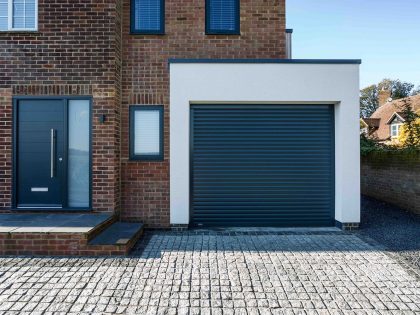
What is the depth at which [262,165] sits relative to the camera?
6508 mm

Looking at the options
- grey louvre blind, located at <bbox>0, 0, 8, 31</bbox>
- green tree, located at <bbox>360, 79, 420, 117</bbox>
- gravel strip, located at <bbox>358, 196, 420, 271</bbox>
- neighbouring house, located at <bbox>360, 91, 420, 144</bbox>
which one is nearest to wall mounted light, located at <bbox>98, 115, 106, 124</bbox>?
grey louvre blind, located at <bbox>0, 0, 8, 31</bbox>

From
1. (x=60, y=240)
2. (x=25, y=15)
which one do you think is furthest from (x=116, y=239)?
(x=25, y=15)

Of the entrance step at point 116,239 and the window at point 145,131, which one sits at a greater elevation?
the window at point 145,131

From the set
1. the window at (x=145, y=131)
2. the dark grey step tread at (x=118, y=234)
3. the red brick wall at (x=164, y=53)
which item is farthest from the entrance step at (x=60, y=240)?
the window at (x=145, y=131)

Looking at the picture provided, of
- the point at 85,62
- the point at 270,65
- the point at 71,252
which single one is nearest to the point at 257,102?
the point at 270,65

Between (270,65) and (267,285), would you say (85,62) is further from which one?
(267,285)

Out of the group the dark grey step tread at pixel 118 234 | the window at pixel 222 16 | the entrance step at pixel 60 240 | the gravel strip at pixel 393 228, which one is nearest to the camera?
the entrance step at pixel 60 240

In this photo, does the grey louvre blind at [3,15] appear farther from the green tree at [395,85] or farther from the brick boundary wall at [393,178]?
the green tree at [395,85]

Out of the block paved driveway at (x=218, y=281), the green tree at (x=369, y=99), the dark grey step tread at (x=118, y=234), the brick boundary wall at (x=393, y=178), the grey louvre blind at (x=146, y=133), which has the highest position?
the green tree at (x=369, y=99)

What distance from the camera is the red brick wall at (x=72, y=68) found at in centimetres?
600

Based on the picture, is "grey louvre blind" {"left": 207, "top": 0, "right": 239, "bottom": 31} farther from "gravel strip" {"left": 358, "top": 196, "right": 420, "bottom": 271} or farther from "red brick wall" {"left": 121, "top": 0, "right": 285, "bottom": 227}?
"gravel strip" {"left": 358, "top": 196, "right": 420, "bottom": 271}

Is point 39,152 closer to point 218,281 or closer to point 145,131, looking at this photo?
point 145,131

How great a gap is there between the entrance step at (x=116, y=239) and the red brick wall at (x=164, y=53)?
0.73 metres

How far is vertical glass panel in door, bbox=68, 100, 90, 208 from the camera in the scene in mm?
6047
